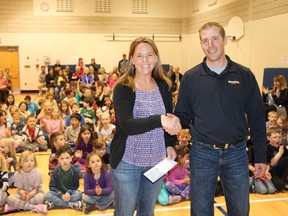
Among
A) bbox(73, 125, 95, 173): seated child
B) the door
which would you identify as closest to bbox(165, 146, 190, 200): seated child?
bbox(73, 125, 95, 173): seated child

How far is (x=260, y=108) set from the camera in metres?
2.57

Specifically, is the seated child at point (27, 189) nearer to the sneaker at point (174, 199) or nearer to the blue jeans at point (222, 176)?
the sneaker at point (174, 199)

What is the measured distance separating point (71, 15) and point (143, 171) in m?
17.9

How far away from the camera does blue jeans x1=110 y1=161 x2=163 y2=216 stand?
239 centimetres

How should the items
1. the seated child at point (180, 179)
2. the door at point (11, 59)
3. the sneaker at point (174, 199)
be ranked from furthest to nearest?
1. the door at point (11, 59)
2. the seated child at point (180, 179)
3. the sneaker at point (174, 199)

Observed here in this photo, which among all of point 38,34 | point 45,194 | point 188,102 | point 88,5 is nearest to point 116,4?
point 88,5

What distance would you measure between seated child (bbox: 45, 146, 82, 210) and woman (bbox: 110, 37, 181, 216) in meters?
2.34

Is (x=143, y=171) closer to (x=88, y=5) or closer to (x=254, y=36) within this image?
(x=254, y=36)

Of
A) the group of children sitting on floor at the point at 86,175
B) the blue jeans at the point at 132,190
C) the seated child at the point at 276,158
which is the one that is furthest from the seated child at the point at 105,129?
the blue jeans at the point at 132,190

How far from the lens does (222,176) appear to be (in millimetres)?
2615

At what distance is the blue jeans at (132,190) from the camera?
2393mm

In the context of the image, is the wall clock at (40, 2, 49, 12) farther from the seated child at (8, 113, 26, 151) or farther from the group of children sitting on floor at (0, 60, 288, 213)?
the group of children sitting on floor at (0, 60, 288, 213)

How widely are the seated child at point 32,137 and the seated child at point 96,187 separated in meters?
3.28

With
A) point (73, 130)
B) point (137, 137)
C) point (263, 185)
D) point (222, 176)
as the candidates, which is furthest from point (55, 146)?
point (222, 176)
